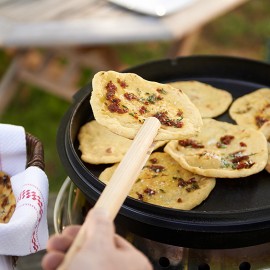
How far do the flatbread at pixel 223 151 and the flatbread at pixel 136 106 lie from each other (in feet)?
0.80

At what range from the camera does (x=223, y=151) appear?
2.32 meters

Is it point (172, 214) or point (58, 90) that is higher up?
point (172, 214)

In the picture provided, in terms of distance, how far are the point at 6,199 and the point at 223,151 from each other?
3.04 ft

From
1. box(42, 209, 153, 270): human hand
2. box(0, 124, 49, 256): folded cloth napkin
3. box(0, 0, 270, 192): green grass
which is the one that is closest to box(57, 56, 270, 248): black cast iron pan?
box(0, 124, 49, 256): folded cloth napkin

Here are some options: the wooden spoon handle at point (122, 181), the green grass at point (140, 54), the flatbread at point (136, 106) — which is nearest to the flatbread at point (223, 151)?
the flatbread at point (136, 106)

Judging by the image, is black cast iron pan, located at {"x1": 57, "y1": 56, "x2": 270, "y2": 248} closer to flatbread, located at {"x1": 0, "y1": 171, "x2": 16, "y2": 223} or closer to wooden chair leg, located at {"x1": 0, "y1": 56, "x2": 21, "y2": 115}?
flatbread, located at {"x1": 0, "y1": 171, "x2": 16, "y2": 223}

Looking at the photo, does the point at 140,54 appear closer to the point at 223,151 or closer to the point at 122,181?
the point at 223,151

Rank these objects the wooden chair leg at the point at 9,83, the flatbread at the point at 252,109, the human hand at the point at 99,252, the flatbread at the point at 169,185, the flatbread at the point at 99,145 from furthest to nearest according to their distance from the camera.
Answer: the wooden chair leg at the point at 9,83, the flatbread at the point at 252,109, the flatbread at the point at 99,145, the flatbread at the point at 169,185, the human hand at the point at 99,252

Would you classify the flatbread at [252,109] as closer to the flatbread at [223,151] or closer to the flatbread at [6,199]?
the flatbread at [223,151]

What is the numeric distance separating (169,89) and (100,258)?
1041 mm

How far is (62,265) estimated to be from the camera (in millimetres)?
1312

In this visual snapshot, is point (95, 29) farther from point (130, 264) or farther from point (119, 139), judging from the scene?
point (130, 264)

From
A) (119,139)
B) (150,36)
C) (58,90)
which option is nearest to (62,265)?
(119,139)

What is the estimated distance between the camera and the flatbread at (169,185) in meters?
2.10
